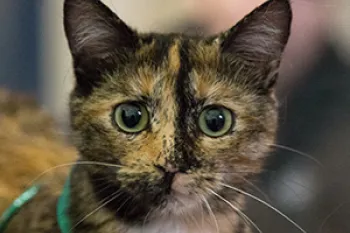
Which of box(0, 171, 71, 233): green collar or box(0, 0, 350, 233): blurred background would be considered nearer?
box(0, 171, 71, 233): green collar

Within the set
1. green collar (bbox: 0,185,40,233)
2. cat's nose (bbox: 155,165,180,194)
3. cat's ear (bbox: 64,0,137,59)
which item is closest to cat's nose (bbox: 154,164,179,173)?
cat's nose (bbox: 155,165,180,194)

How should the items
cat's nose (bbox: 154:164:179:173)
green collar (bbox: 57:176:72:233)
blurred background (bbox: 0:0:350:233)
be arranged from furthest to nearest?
blurred background (bbox: 0:0:350:233) < green collar (bbox: 57:176:72:233) < cat's nose (bbox: 154:164:179:173)

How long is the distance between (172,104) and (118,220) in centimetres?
17

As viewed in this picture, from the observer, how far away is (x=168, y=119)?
769mm

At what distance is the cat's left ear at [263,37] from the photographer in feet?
2.66

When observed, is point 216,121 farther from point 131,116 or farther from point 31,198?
point 31,198

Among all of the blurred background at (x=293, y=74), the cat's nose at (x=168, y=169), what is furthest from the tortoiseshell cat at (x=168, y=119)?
the blurred background at (x=293, y=74)

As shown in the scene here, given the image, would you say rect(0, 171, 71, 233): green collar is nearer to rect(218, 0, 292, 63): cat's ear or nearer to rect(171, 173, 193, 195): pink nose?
rect(171, 173, 193, 195): pink nose

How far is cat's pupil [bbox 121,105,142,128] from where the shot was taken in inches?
31.0

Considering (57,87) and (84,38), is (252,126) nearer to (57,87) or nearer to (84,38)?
(84,38)

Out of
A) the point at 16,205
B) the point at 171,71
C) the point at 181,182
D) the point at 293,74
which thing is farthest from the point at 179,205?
the point at 293,74

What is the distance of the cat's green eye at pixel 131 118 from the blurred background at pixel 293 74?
30cm

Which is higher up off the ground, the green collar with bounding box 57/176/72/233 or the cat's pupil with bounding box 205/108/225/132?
the cat's pupil with bounding box 205/108/225/132

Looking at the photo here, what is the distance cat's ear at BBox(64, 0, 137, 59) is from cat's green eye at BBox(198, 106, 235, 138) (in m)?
0.13
